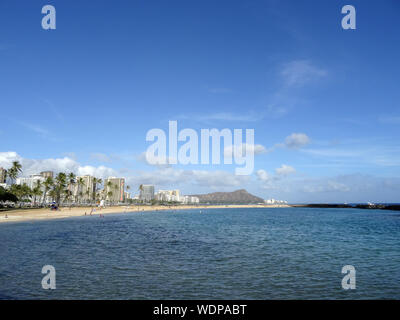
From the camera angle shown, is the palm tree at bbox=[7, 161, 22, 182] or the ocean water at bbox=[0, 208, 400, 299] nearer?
the ocean water at bbox=[0, 208, 400, 299]

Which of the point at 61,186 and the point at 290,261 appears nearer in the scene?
the point at 290,261

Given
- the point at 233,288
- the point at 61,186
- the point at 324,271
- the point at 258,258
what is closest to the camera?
the point at 233,288

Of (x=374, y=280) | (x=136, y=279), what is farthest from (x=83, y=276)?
(x=374, y=280)

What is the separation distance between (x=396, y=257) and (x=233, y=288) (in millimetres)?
21964

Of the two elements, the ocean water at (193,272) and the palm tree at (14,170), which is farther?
the palm tree at (14,170)

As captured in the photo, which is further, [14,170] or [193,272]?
[14,170]
